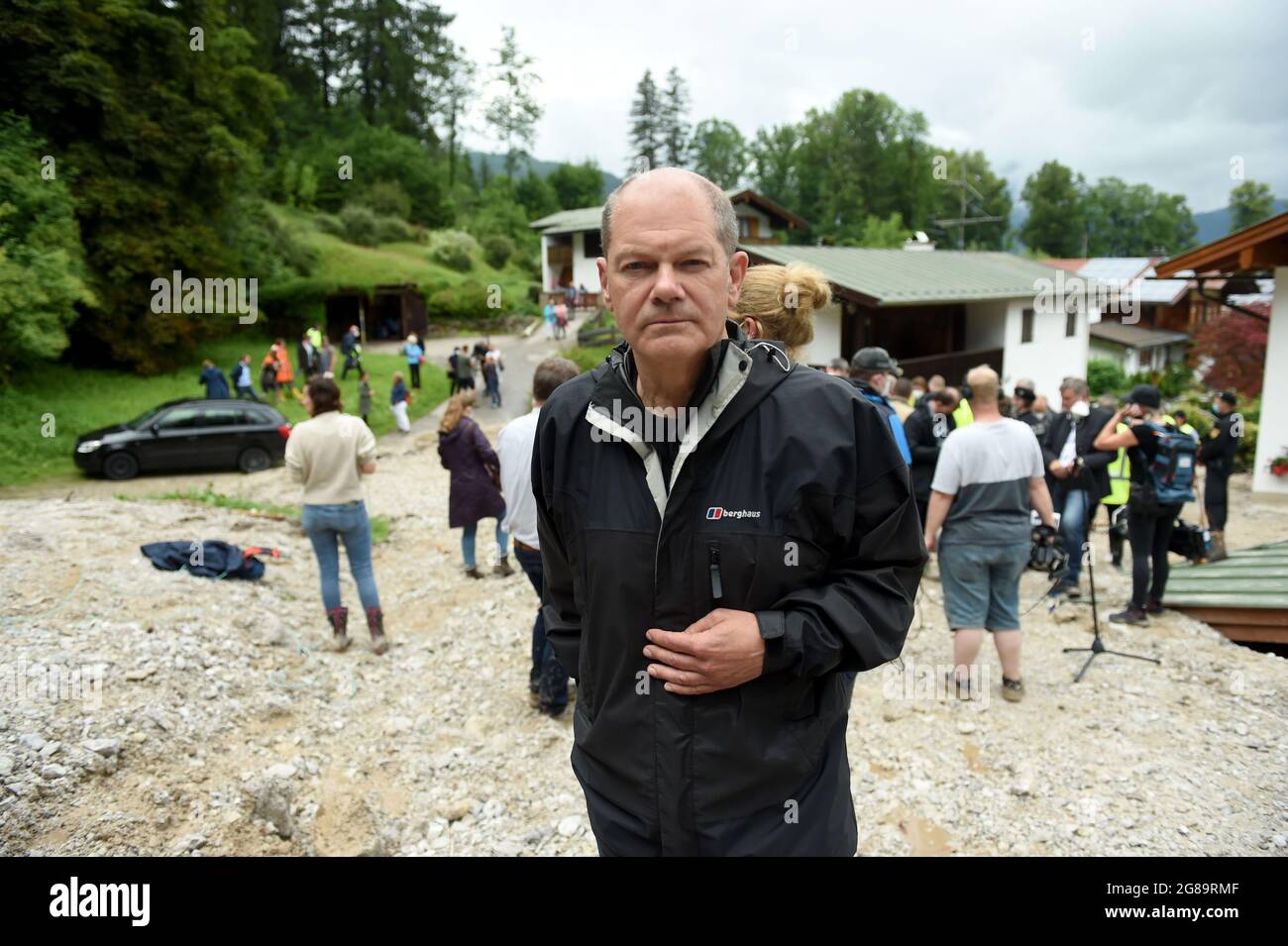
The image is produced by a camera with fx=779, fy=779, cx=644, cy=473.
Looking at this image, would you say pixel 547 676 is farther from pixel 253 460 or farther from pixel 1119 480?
pixel 253 460

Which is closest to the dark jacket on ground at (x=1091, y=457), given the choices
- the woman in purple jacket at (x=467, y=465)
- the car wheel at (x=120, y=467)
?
the woman in purple jacket at (x=467, y=465)

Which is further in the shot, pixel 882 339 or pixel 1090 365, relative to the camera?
pixel 1090 365

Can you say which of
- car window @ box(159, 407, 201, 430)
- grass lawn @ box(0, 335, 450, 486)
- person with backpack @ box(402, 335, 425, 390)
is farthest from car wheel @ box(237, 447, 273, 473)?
person with backpack @ box(402, 335, 425, 390)

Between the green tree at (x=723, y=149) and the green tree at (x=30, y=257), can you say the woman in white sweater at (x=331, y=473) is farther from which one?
the green tree at (x=723, y=149)

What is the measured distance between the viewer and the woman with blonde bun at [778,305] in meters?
2.96

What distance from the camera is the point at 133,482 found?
16.0 m

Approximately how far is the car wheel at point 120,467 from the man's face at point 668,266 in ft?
58.3

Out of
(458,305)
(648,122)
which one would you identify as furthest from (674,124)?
(458,305)

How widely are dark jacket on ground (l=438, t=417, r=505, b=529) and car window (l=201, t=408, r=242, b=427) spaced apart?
11.0 meters

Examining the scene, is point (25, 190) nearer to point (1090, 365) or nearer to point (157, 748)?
point (157, 748)

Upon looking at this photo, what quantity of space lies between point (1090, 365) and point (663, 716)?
5164cm
